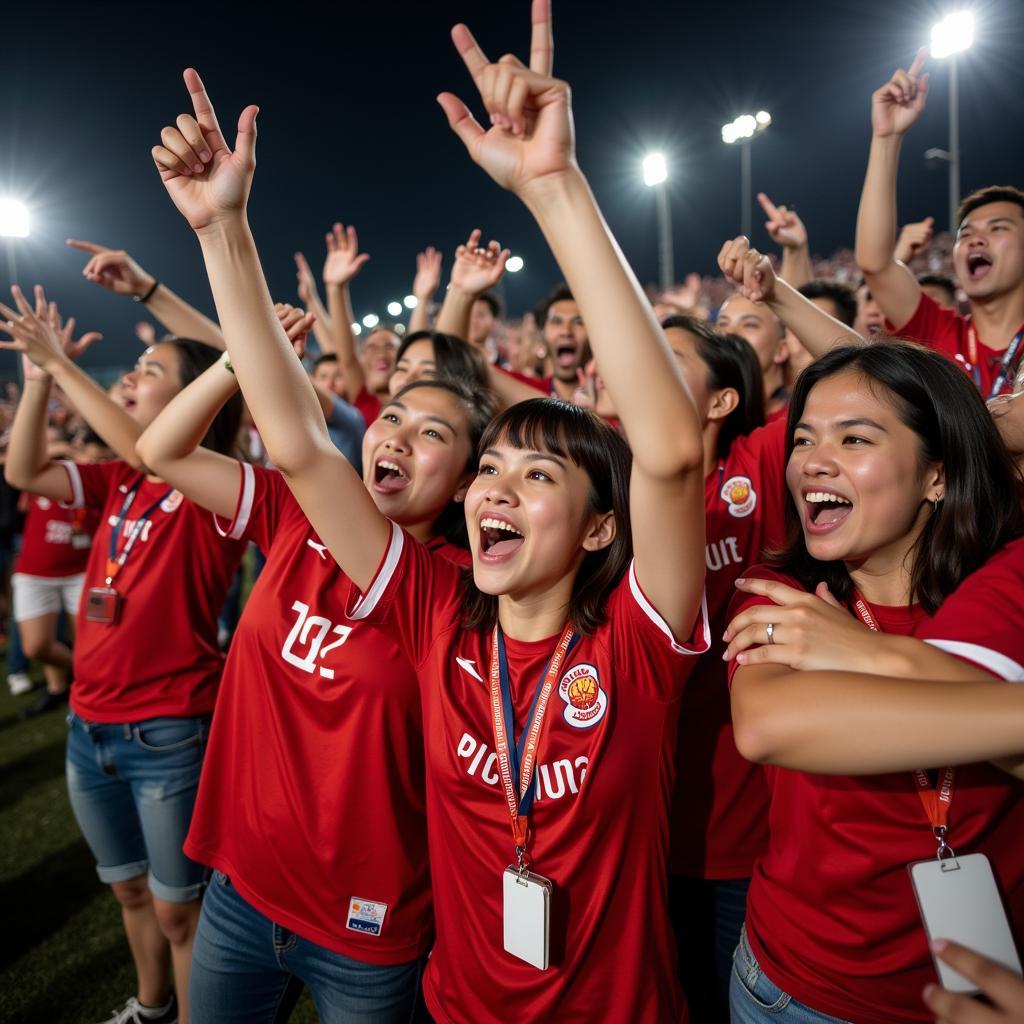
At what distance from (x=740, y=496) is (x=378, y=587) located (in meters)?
1.14

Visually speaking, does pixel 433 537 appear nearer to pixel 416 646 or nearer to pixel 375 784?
pixel 416 646

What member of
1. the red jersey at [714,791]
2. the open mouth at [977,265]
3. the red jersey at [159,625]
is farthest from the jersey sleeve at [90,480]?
the open mouth at [977,265]

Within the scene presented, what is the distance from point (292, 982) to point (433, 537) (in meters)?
1.20

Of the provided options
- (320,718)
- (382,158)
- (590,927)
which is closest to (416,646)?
(320,718)

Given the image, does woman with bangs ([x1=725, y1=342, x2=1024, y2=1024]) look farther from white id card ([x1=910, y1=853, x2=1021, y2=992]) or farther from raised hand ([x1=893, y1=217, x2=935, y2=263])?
raised hand ([x1=893, y1=217, x2=935, y2=263])

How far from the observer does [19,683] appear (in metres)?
6.05

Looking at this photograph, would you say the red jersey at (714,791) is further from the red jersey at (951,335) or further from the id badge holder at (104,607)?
the id badge holder at (104,607)

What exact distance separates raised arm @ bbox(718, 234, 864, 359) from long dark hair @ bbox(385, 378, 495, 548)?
0.90 m

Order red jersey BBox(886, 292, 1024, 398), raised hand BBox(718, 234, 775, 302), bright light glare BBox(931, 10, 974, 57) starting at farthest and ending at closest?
1. bright light glare BBox(931, 10, 974, 57)
2. red jersey BBox(886, 292, 1024, 398)
3. raised hand BBox(718, 234, 775, 302)

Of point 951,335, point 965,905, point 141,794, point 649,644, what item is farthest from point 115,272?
point 951,335

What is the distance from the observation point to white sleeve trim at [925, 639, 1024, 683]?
1089 millimetres

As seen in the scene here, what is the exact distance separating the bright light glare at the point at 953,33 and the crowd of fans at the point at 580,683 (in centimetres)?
693

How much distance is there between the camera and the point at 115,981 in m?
2.75

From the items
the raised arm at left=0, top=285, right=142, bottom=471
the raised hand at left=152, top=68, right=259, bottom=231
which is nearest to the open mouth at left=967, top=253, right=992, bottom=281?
the raised hand at left=152, top=68, right=259, bottom=231
